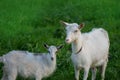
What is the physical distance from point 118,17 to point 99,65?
201 inches

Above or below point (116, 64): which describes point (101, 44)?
above

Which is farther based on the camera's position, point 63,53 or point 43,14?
point 43,14

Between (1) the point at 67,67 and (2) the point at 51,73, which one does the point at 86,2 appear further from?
(2) the point at 51,73

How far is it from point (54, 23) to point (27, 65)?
5.26 m

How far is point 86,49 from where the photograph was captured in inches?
433

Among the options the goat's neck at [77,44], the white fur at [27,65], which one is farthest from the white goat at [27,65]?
the goat's neck at [77,44]

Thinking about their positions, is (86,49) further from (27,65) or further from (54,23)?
(54,23)

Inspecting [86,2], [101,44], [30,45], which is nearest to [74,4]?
[86,2]

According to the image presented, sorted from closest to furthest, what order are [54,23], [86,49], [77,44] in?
[77,44], [86,49], [54,23]

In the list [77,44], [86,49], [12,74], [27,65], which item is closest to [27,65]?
[27,65]

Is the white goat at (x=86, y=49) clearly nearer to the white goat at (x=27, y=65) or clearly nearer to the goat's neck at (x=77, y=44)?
the goat's neck at (x=77, y=44)

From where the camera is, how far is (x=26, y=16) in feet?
53.1

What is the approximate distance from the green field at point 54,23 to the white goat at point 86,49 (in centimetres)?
66

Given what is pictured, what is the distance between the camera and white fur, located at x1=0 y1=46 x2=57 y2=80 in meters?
10.8
